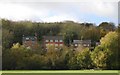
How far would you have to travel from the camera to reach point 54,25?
82.5ft

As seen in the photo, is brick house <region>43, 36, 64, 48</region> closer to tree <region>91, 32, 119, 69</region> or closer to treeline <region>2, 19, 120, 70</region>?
treeline <region>2, 19, 120, 70</region>

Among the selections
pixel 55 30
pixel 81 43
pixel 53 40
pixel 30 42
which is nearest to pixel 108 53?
pixel 81 43

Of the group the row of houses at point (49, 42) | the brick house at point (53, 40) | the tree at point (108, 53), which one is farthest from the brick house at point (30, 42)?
the tree at point (108, 53)

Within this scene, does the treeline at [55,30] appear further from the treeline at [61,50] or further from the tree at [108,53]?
the tree at [108,53]

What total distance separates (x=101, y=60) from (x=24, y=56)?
5766 millimetres

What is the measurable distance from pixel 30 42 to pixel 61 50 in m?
2.56

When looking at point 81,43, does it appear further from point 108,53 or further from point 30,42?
point 30,42

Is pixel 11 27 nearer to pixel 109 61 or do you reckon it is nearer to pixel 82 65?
pixel 82 65

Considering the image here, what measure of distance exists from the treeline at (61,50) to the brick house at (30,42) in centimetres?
36

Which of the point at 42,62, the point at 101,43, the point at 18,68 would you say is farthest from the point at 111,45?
the point at 18,68

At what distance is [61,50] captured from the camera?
83.6 ft

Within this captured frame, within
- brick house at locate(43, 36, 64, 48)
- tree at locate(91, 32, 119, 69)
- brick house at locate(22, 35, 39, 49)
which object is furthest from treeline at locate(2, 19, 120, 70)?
brick house at locate(43, 36, 64, 48)

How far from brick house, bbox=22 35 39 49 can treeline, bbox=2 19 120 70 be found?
0.36 m

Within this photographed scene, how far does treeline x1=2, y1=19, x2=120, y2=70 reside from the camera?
23.1 metres
